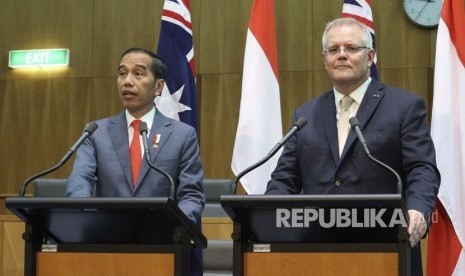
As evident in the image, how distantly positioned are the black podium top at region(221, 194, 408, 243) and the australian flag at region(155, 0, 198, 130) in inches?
118

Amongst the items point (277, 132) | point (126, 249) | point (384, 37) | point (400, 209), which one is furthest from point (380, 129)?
point (384, 37)

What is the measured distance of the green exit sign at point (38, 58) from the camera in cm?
873

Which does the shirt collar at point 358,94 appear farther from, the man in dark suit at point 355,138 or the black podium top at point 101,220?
the black podium top at point 101,220

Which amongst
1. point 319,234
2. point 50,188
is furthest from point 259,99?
point 319,234

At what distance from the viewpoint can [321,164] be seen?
2945mm

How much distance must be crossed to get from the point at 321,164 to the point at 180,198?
0.62 meters

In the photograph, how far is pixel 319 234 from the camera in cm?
240

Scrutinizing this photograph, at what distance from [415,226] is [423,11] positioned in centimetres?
556

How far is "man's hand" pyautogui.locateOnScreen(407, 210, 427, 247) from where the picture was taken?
240 cm

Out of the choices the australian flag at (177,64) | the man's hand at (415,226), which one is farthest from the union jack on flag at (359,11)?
the man's hand at (415,226)

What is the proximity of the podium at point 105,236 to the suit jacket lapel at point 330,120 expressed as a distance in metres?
0.64

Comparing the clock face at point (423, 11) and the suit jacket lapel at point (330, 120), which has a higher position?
the clock face at point (423, 11)

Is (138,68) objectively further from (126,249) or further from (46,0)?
(46,0)

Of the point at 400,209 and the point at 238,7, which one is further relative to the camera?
the point at 238,7
